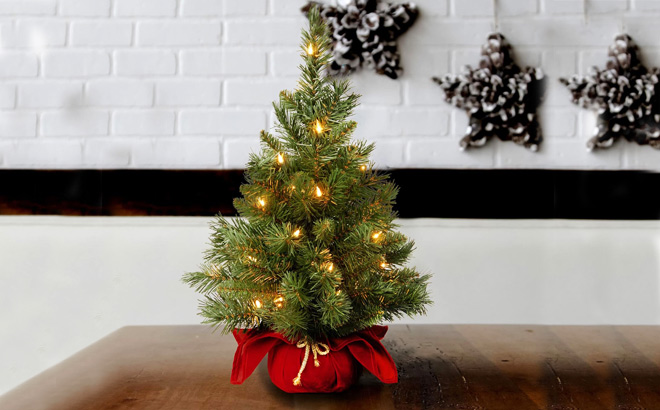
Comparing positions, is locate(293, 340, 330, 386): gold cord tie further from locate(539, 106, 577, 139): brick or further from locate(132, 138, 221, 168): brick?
locate(539, 106, 577, 139): brick

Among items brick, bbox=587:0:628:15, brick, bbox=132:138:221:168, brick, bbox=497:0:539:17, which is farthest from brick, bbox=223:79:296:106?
→ brick, bbox=587:0:628:15

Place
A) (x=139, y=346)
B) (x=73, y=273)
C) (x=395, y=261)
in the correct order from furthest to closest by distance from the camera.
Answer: (x=73, y=273) < (x=139, y=346) < (x=395, y=261)

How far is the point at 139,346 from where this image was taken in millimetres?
838

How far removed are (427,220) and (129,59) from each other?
87cm

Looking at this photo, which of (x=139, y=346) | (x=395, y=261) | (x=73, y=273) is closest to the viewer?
(x=395, y=261)

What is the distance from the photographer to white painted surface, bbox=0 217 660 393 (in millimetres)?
1249

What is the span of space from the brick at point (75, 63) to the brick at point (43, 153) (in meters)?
0.18

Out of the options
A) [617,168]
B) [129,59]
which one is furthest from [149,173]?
[617,168]

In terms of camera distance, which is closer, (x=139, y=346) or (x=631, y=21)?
(x=139, y=346)

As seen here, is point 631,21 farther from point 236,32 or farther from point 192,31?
point 192,31

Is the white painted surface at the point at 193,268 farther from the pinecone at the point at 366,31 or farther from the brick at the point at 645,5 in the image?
the brick at the point at 645,5

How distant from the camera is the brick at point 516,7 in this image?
1.31 metres

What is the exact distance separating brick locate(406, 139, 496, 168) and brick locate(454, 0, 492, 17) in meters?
0.32

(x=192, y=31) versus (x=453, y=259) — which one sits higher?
(x=192, y=31)
